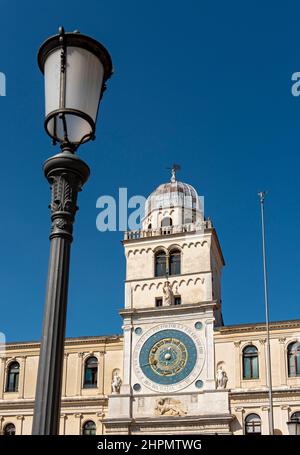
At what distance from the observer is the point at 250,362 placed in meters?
35.2

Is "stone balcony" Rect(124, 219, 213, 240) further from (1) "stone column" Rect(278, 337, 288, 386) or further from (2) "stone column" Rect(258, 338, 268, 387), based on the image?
(1) "stone column" Rect(278, 337, 288, 386)

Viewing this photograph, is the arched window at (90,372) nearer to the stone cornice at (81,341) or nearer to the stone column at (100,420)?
the stone cornice at (81,341)

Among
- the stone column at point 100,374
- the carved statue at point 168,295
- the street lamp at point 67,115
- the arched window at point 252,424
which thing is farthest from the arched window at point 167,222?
the street lamp at point 67,115

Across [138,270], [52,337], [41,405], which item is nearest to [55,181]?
[52,337]

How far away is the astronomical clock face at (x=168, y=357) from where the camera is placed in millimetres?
35625

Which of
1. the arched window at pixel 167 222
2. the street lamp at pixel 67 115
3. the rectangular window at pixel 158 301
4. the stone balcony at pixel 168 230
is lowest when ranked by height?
the street lamp at pixel 67 115

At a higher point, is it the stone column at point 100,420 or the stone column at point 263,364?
the stone column at point 263,364

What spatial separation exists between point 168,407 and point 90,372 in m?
5.77

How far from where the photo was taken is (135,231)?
40781 mm

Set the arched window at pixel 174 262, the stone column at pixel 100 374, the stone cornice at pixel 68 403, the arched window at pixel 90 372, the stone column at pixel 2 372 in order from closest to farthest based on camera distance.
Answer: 1. the stone cornice at pixel 68 403
2. the stone column at pixel 100 374
3. the arched window at pixel 90 372
4. the arched window at pixel 174 262
5. the stone column at pixel 2 372

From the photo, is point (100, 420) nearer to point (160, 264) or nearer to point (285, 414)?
point (160, 264)

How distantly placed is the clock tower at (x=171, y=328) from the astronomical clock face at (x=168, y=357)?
0.06 meters

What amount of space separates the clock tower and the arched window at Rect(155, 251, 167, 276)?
6 centimetres

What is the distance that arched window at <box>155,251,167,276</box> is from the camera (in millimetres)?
39062
